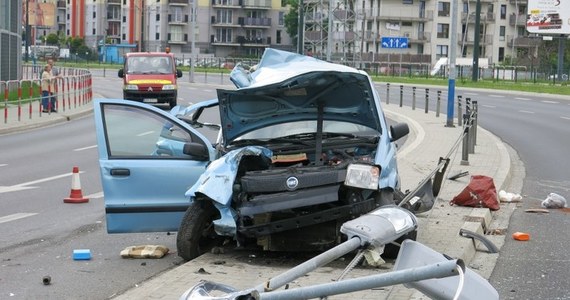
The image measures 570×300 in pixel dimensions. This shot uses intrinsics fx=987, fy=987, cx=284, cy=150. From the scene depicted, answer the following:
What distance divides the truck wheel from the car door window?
897 mm

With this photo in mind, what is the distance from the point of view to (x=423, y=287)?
173 inches

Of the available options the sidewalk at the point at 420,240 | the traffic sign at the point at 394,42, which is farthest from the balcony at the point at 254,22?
the sidewalk at the point at 420,240

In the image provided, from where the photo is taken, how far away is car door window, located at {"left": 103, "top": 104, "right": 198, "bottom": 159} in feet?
30.1

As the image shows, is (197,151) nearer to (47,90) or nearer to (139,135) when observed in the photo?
(139,135)

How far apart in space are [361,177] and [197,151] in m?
1.77

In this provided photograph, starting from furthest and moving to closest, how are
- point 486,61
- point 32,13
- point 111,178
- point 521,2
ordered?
point 521,2 → point 486,61 → point 32,13 → point 111,178

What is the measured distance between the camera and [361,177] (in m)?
8.16

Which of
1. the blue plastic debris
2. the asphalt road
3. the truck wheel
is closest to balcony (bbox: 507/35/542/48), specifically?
the asphalt road

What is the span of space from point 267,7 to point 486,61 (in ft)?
98.5

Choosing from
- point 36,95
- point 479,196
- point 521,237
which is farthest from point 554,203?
point 36,95

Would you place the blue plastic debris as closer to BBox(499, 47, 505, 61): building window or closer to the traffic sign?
the traffic sign

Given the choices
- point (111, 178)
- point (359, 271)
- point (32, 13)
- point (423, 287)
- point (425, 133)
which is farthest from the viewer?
point (32, 13)

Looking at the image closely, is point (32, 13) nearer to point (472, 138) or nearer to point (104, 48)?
point (104, 48)

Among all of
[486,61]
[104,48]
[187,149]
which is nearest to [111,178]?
[187,149]
